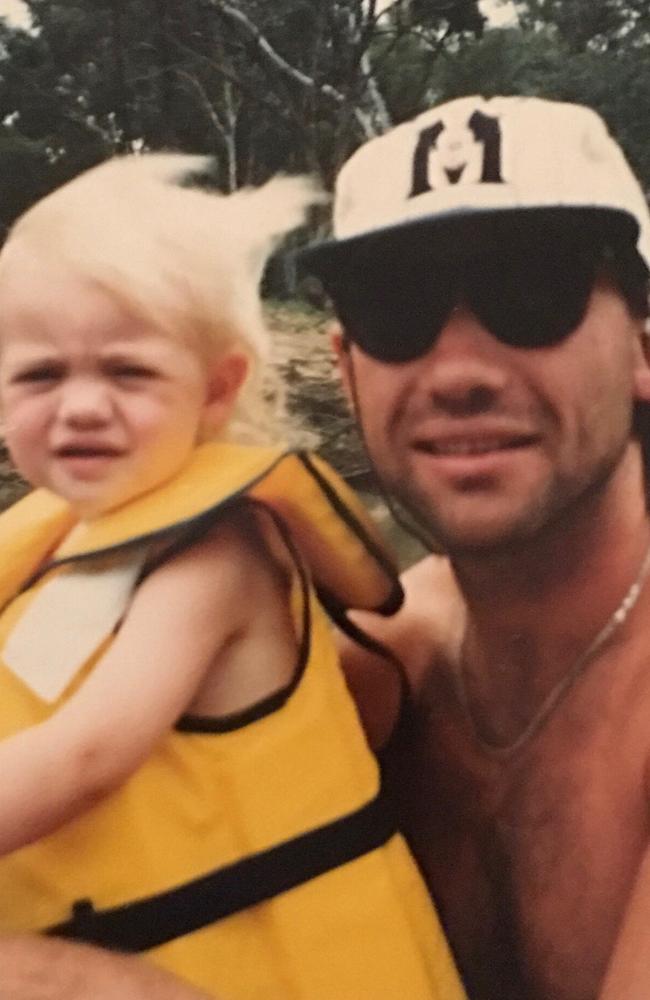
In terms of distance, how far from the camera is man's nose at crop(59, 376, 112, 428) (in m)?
0.70

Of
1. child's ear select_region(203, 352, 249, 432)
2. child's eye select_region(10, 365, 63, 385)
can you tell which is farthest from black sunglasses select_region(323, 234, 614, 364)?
child's eye select_region(10, 365, 63, 385)

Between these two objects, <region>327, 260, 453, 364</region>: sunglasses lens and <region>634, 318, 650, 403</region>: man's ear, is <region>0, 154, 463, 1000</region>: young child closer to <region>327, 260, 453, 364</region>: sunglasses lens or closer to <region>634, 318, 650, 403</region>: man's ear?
<region>327, 260, 453, 364</region>: sunglasses lens

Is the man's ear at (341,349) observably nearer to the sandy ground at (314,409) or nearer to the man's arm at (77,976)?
the sandy ground at (314,409)

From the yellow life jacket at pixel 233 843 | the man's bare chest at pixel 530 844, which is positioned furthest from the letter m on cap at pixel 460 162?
the man's bare chest at pixel 530 844

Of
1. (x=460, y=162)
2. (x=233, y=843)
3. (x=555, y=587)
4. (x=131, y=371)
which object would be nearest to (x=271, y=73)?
(x=460, y=162)

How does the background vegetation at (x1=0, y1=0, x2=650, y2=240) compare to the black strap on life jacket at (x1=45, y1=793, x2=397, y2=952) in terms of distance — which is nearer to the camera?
the black strap on life jacket at (x1=45, y1=793, x2=397, y2=952)

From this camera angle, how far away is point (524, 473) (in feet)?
2.58

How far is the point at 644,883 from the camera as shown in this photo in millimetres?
738

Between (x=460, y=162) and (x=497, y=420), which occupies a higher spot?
(x=460, y=162)

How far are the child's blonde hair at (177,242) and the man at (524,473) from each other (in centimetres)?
5

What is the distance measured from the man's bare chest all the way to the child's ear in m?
0.31

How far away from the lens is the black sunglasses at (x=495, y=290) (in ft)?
2.45

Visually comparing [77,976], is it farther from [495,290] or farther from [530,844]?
[495,290]

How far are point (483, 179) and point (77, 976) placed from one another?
1.86ft
